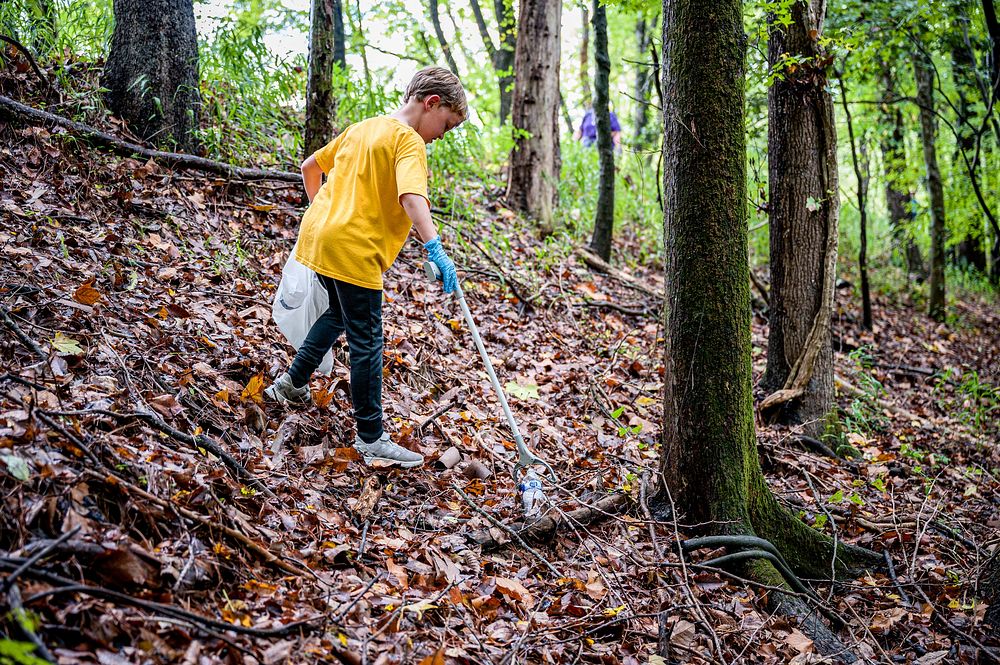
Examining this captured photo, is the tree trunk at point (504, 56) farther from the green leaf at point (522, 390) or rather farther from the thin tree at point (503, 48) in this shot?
the green leaf at point (522, 390)

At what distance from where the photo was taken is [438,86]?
3367 millimetres

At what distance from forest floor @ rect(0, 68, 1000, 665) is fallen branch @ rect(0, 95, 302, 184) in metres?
0.11

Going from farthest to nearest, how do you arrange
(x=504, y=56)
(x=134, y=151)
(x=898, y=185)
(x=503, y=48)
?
1. (x=898, y=185)
2. (x=504, y=56)
3. (x=503, y=48)
4. (x=134, y=151)

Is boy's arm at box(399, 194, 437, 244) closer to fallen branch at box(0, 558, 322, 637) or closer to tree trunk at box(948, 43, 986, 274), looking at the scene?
fallen branch at box(0, 558, 322, 637)

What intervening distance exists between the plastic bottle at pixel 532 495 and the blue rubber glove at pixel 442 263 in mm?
1101

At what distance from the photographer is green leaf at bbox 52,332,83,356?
118 inches

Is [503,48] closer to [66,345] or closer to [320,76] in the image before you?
[320,76]

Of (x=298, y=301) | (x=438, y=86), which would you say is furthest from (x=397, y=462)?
(x=438, y=86)

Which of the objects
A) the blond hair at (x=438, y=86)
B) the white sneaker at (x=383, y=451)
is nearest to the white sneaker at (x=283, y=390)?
the white sneaker at (x=383, y=451)

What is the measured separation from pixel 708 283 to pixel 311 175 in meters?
2.25

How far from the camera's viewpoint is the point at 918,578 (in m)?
3.68

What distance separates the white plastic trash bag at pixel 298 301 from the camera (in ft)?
11.9

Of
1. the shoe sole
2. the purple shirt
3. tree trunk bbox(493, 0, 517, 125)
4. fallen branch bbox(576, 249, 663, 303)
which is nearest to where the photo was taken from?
the shoe sole

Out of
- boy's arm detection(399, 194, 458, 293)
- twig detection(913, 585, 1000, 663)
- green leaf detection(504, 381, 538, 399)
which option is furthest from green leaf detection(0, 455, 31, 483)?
twig detection(913, 585, 1000, 663)
